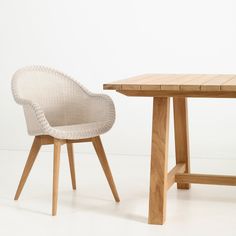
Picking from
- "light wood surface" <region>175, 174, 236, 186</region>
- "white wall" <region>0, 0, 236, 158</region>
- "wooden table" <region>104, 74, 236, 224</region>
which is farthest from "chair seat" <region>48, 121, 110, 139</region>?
"white wall" <region>0, 0, 236, 158</region>

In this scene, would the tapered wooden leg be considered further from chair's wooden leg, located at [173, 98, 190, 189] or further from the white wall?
the white wall

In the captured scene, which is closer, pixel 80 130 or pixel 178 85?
pixel 178 85

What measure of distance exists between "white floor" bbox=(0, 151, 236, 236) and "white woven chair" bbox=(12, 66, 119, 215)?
16 cm

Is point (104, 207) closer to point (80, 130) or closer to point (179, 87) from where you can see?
point (80, 130)

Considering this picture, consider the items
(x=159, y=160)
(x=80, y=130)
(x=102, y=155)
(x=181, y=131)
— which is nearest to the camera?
(x=159, y=160)

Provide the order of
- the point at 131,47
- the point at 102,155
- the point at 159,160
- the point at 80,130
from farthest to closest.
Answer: the point at 131,47
the point at 102,155
the point at 80,130
the point at 159,160

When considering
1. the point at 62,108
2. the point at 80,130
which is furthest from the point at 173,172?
the point at 62,108

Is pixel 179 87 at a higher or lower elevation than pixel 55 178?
higher

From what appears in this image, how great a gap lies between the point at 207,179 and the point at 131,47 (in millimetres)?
2025

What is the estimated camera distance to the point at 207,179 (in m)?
3.56

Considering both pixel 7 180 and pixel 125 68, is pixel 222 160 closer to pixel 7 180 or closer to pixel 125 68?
pixel 125 68

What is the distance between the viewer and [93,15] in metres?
5.35

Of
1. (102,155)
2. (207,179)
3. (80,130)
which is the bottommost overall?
(207,179)

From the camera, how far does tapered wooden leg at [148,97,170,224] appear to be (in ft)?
10.4
